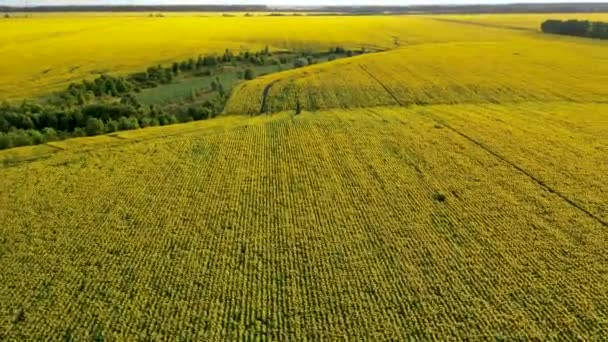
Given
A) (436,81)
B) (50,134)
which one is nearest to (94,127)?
(50,134)

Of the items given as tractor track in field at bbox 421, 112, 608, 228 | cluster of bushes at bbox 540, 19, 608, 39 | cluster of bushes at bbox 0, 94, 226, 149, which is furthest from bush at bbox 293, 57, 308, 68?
cluster of bushes at bbox 540, 19, 608, 39

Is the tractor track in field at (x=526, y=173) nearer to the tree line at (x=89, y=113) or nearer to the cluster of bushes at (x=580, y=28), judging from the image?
the tree line at (x=89, y=113)

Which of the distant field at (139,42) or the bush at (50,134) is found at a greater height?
the distant field at (139,42)

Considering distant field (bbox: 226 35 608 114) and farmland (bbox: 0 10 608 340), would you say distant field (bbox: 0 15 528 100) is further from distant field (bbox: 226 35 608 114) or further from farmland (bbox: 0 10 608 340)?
farmland (bbox: 0 10 608 340)

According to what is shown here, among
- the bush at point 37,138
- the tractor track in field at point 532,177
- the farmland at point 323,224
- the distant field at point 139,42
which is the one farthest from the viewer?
the distant field at point 139,42

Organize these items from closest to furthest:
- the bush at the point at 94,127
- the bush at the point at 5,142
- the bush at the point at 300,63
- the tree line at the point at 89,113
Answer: the bush at the point at 5,142 → the tree line at the point at 89,113 → the bush at the point at 94,127 → the bush at the point at 300,63

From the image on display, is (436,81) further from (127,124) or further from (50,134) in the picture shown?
(50,134)

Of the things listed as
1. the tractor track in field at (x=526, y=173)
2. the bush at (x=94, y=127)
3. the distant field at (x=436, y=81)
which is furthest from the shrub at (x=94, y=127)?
the tractor track in field at (x=526, y=173)
